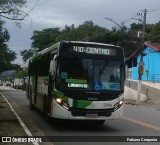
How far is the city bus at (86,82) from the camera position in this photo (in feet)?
Answer: 50.1

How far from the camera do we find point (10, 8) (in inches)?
696

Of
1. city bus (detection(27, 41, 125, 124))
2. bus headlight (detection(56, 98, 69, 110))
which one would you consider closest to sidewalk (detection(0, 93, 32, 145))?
city bus (detection(27, 41, 125, 124))

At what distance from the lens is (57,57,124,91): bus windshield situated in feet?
50.7

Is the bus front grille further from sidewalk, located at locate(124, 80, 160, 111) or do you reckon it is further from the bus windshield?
sidewalk, located at locate(124, 80, 160, 111)

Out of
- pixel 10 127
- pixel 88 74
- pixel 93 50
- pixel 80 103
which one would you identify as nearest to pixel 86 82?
pixel 88 74

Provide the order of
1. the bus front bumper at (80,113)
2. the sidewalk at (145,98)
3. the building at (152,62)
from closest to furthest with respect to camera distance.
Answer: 1. the bus front bumper at (80,113)
2. the sidewalk at (145,98)
3. the building at (152,62)

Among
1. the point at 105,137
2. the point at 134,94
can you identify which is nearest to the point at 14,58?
the point at 134,94

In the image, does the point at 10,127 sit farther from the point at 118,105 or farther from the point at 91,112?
the point at 118,105

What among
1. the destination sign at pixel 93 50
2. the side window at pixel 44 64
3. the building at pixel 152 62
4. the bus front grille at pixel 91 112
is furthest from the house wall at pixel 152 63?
the bus front grille at pixel 91 112

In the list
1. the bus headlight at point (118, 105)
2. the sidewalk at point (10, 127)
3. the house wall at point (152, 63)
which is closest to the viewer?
the sidewalk at point (10, 127)

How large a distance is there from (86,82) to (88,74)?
0.97ft

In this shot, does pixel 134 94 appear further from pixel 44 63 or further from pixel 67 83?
pixel 67 83

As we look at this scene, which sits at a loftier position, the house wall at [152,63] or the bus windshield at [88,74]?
the house wall at [152,63]

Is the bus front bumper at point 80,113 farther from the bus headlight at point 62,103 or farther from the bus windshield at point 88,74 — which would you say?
the bus windshield at point 88,74
